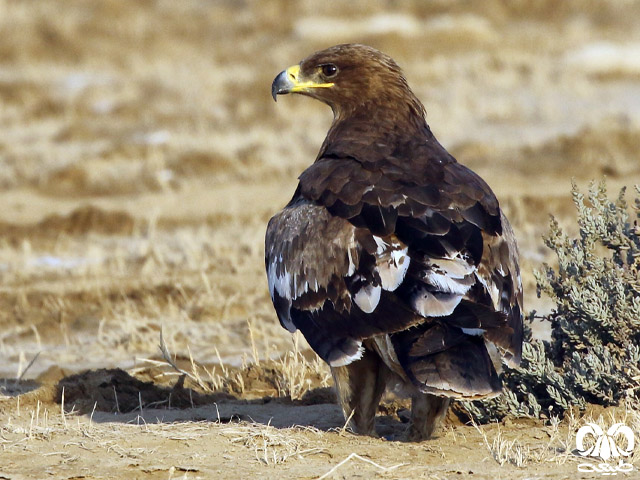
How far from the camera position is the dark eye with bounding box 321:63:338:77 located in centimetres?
641

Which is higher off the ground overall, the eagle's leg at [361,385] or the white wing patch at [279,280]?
the white wing patch at [279,280]

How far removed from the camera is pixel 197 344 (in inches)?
326

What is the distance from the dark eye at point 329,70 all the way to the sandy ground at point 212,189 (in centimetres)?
162

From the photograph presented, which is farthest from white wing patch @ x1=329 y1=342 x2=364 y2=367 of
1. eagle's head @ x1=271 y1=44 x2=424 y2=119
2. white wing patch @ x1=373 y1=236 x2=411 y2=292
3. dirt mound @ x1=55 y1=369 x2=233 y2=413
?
dirt mound @ x1=55 y1=369 x2=233 y2=413

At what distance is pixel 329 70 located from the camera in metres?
6.43

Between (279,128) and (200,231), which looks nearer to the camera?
(200,231)

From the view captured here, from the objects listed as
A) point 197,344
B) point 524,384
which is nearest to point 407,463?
point 524,384

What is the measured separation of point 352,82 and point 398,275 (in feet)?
5.90

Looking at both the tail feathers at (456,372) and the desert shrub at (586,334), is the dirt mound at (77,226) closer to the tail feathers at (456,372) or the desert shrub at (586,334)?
the desert shrub at (586,334)

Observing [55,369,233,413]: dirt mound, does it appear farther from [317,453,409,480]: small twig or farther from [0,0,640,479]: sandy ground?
[317,453,409,480]: small twig

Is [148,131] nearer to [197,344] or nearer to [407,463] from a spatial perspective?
[197,344]

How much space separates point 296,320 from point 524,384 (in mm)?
1188

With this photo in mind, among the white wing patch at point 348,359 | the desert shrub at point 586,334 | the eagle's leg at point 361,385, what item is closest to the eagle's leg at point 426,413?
the eagle's leg at point 361,385

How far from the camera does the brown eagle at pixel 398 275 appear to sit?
468 cm
